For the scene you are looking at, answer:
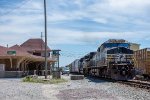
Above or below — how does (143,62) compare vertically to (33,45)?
below

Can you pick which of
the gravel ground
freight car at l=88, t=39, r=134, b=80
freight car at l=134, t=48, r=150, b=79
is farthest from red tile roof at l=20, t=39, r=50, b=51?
the gravel ground

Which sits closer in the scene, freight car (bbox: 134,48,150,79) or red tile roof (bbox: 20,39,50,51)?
freight car (bbox: 134,48,150,79)

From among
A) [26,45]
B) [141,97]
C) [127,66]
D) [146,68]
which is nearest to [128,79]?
[127,66]

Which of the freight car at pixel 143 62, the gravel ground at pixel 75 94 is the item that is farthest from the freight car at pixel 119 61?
the gravel ground at pixel 75 94

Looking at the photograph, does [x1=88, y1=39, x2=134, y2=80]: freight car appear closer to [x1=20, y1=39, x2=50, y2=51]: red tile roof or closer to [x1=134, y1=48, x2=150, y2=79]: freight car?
[x1=134, y1=48, x2=150, y2=79]: freight car

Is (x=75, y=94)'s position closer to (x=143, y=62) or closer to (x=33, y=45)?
(x=143, y=62)

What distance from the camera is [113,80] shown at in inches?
1417

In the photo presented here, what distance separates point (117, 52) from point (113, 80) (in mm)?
2703

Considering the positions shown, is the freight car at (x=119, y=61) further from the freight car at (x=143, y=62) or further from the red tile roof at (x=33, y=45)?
the red tile roof at (x=33, y=45)

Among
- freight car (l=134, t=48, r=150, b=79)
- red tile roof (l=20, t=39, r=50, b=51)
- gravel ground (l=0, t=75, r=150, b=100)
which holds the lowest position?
gravel ground (l=0, t=75, r=150, b=100)

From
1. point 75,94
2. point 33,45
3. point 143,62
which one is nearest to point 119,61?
point 143,62

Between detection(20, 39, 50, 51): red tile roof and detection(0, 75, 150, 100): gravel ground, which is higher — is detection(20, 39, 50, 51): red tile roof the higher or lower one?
the higher one

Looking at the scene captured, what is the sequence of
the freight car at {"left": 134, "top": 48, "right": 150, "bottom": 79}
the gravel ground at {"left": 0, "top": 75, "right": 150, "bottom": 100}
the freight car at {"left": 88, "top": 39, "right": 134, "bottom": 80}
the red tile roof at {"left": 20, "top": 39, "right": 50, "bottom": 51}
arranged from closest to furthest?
the gravel ground at {"left": 0, "top": 75, "right": 150, "bottom": 100} < the freight car at {"left": 134, "top": 48, "right": 150, "bottom": 79} < the freight car at {"left": 88, "top": 39, "right": 134, "bottom": 80} < the red tile roof at {"left": 20, "top": 39, "right": 50, "bottom": 51}

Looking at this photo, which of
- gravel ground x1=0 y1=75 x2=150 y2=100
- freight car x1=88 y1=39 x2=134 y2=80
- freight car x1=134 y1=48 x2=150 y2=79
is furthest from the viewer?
freight car x1=88 y1=39 x2=134 y2=80
